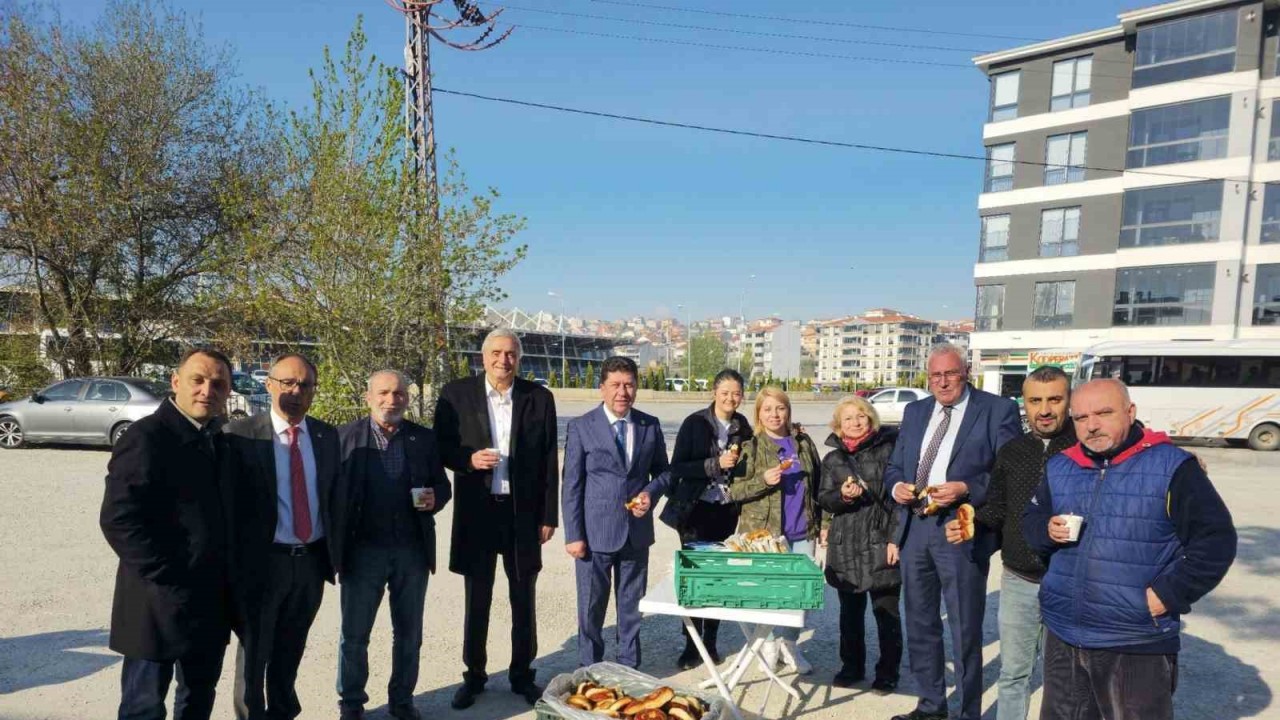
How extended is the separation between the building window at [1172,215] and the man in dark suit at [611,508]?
3035cm

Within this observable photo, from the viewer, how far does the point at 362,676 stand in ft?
12.7

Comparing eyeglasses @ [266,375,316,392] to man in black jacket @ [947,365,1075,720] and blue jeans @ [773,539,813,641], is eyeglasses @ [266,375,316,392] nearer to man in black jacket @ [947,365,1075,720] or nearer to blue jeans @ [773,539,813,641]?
blue jeans @ [773,539,813,641]

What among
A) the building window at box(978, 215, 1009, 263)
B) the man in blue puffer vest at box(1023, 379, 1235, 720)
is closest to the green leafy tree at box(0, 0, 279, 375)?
the man in blue puffer vest at box(1023, 379, 1235, 720)

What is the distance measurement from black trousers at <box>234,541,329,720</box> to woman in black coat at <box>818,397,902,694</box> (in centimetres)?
283

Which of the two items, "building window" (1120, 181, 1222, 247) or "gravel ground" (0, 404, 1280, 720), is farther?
"building window" (1120, 181, 1222, 247)

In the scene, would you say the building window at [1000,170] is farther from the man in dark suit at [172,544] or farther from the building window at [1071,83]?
the man in dark suit at [172,544]

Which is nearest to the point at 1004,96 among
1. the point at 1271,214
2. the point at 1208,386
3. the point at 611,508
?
the point at 1271,214

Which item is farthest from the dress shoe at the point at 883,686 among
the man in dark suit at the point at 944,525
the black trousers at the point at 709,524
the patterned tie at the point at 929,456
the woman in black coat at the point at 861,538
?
the patterned tie at the point at 929,456

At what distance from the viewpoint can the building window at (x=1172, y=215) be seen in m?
26.3

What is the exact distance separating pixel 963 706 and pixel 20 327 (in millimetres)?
21016

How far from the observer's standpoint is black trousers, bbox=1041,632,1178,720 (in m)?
2.74

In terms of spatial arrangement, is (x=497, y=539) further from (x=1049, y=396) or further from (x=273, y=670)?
(x=1049, y=396)

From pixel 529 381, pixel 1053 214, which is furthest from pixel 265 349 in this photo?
pixel 1053 214

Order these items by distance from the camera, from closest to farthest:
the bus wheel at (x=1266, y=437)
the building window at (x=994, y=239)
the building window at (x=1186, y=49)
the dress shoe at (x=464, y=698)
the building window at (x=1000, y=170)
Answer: the dress shoe at (x=464, y=698)
the bus wheel at (x=1266, y=437)
the building window at (x=1186, y=49)
the building window at (x=1000, y=170)
the building window at (x=994, y=239)
